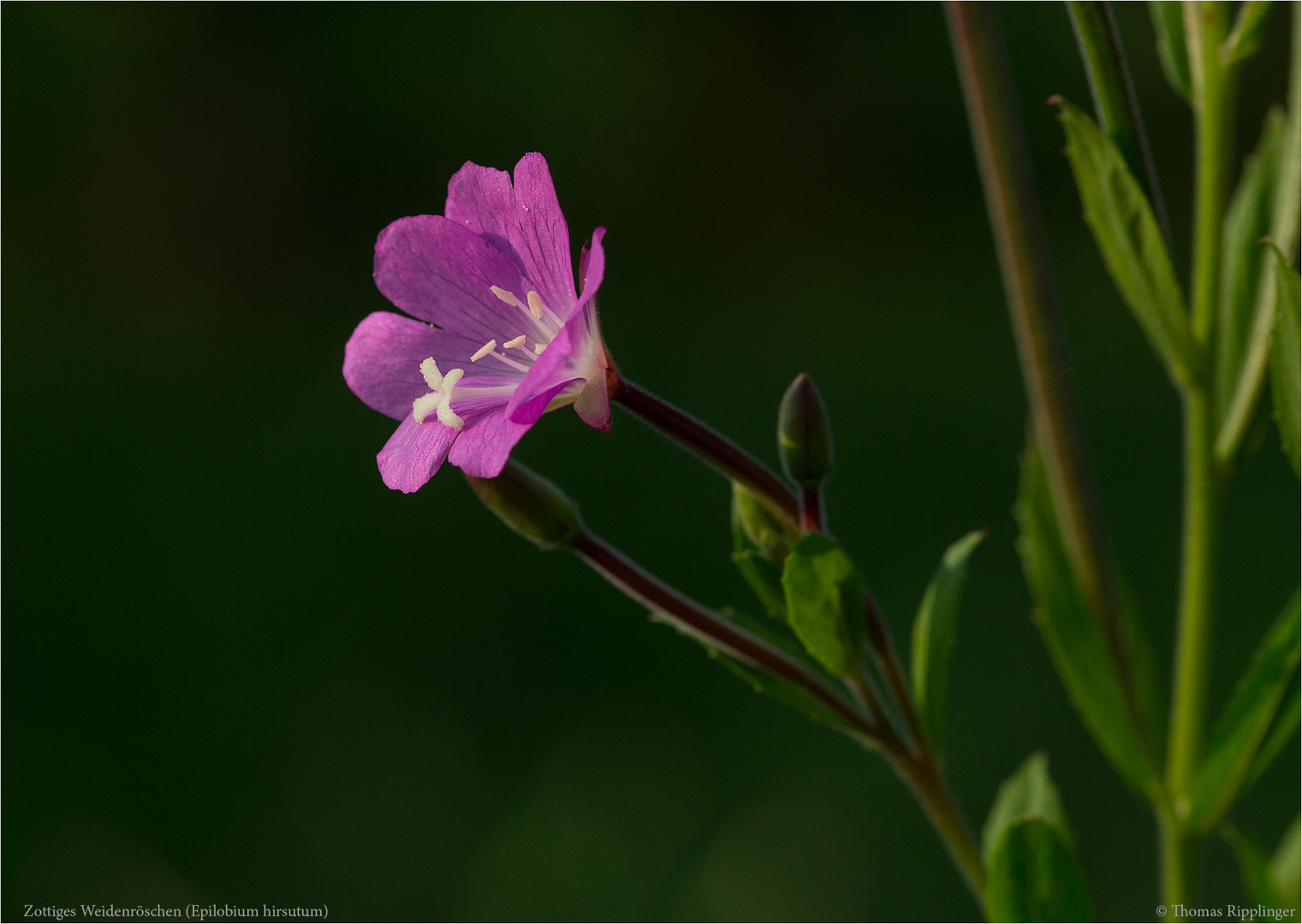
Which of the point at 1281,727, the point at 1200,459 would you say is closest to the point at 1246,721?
the point at 1281,727

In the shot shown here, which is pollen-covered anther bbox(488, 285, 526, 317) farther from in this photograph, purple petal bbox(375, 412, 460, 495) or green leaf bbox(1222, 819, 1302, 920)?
green leaf bbox(1222, 819, 1302, 920)

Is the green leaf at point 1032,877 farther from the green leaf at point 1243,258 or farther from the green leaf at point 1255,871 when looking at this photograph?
the green leaf at point 1243,258

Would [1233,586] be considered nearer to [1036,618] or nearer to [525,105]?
[1036,618]

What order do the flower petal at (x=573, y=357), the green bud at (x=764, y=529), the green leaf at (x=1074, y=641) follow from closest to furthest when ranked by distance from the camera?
the flower petal at (x=573, y=357), the green bud at (x=764, y=529), the green leaf at (x=1074, y=641)

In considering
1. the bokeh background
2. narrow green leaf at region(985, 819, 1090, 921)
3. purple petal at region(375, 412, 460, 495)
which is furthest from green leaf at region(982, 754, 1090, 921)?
the bokeh background

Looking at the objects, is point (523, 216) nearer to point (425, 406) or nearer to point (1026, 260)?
point (425, 406)

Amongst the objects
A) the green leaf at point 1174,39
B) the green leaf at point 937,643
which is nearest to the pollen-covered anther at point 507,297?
the green leaf at point 937,643
